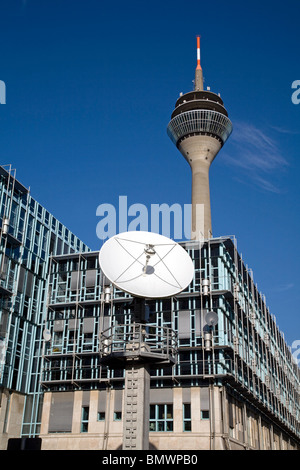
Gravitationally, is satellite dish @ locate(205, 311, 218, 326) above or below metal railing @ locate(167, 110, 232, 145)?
below

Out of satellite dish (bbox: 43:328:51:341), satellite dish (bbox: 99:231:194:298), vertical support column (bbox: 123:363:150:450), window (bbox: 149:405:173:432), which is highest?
satellite dish (bbox: 43:328:51:341)

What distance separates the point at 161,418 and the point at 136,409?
20.4 metres

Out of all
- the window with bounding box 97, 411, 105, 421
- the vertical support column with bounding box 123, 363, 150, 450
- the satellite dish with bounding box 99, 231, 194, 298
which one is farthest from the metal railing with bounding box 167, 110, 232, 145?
the vertical support column with bounding box 123, 363, 150, 450

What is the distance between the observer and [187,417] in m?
48.9

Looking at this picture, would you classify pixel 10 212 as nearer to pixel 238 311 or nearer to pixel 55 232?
pixel 55 232

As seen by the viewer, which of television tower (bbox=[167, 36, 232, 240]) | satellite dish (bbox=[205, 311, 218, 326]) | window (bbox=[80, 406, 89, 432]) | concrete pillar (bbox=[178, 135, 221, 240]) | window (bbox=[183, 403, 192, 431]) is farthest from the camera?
television tower (bbox=[167, 36, 232, 240])

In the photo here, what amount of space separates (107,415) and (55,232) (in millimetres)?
27404

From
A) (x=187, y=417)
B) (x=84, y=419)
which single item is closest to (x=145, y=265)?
(x=187, y=417)

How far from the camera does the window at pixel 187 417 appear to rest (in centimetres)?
4849

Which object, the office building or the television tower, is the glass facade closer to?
the office building

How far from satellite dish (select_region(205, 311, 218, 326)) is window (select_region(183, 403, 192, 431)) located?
7.92 metres

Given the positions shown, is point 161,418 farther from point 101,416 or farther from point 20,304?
point 20,304

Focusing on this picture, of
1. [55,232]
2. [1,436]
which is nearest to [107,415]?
[1,436]

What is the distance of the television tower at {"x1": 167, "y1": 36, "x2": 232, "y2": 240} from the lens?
110m
